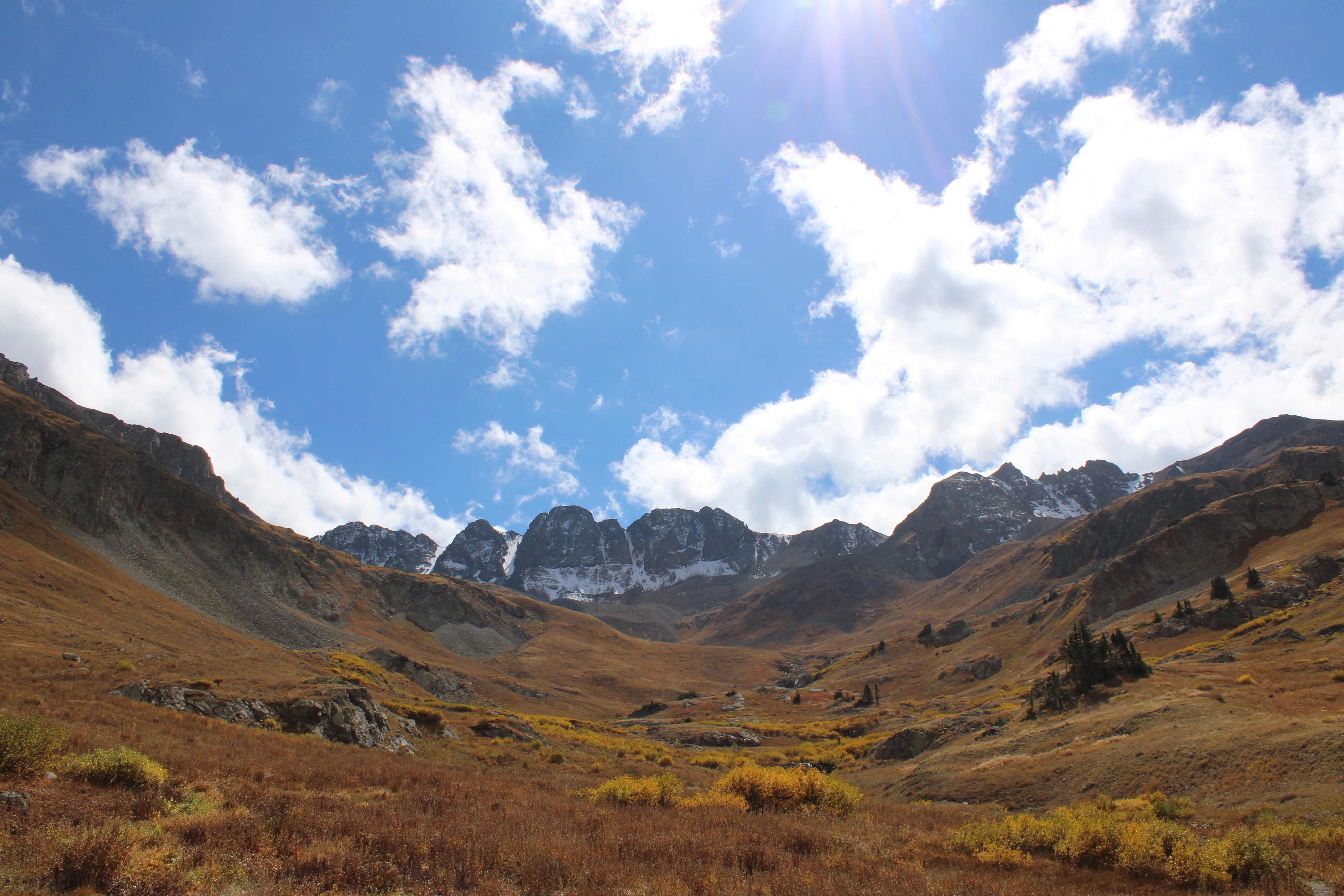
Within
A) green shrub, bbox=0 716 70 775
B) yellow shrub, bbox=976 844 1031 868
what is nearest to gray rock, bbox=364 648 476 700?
green shrub, bbox=0 716 70 775

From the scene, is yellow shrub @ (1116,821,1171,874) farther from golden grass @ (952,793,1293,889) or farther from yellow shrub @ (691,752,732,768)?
yellow shrub @ (691,752,732,768)

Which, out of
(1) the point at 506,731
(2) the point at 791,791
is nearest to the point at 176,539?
(1) the point at 506,731

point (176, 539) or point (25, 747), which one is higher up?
point (25, 747)

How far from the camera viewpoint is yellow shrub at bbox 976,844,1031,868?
11484 millimetres

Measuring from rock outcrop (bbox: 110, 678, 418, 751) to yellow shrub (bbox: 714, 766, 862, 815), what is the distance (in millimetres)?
16886

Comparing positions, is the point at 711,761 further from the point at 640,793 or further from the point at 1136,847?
the point at 1136,847

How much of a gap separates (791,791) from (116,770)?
1589cm

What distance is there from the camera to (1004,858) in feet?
37.9

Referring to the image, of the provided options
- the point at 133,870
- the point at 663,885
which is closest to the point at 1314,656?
the point at 663,885

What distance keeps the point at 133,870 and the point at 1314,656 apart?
53815 millimetres

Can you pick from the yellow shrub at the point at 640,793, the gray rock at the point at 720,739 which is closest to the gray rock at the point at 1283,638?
the gray rock at the point at 720,739

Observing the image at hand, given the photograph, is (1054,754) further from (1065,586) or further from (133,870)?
(1065,586)

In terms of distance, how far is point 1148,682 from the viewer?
3562 cm

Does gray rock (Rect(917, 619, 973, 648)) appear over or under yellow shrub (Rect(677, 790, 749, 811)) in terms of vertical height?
under
